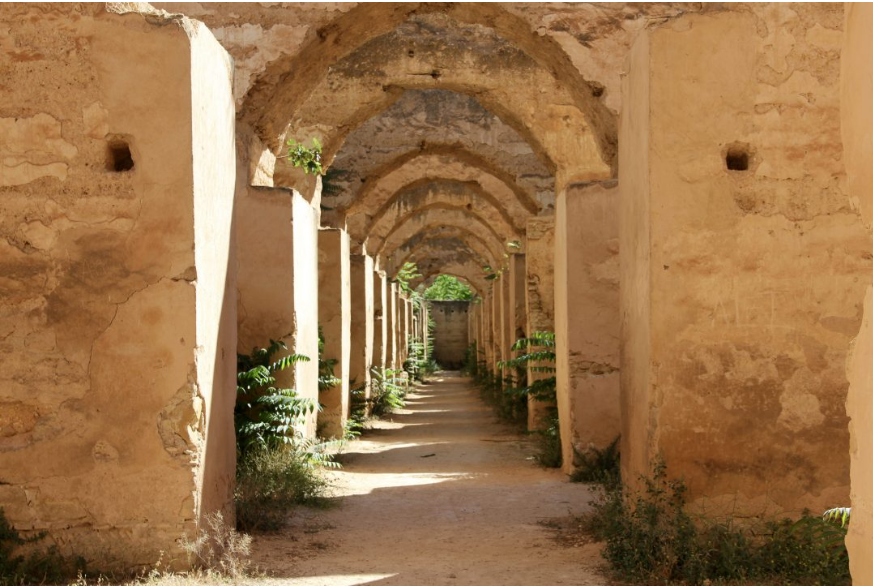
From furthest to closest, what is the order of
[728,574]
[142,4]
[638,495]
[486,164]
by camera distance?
[486,164]
[638,495]
[142,4]
[728,574]

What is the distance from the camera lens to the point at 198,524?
14.6 feet

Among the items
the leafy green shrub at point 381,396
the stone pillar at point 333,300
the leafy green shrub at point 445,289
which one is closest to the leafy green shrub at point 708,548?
the stone pillar at point 333,300

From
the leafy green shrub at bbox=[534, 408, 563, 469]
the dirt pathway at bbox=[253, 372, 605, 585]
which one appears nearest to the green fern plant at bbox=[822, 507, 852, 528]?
the dirt pathway at bbox=[253, 372, 605, 585]

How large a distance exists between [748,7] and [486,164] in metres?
9.75

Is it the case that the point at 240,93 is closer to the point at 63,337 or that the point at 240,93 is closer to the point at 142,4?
the point at 142,4

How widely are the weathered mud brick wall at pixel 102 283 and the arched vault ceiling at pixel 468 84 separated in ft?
20.9

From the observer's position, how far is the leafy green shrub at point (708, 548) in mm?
4172

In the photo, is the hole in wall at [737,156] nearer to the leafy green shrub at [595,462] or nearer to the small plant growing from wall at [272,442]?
the small plant growing from wall at [272,442]

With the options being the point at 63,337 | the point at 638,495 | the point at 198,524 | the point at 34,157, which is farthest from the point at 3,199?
the point at 638,495

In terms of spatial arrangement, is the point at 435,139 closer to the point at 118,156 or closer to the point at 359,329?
the point at 359,329

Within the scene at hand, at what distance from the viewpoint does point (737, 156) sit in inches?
189

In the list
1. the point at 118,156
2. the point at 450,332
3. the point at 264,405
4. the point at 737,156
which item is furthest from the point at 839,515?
the point at 450,332

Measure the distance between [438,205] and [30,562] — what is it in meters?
15.4

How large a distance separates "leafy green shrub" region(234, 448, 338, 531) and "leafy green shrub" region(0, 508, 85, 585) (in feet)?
4.39
